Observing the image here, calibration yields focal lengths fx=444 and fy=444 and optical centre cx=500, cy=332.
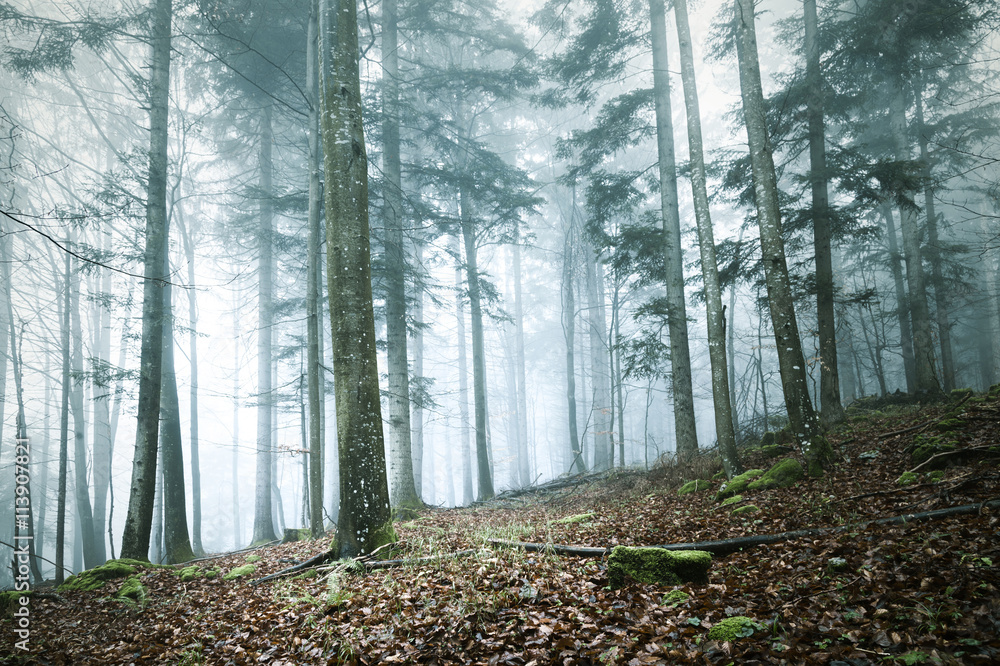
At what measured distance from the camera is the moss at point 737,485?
7.26 m

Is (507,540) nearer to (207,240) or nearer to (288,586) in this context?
(288,586)

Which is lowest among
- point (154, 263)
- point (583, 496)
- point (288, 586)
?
point (583, 496)

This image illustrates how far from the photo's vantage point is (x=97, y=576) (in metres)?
6.74

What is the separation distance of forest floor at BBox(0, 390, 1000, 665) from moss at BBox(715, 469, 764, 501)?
0.63 m

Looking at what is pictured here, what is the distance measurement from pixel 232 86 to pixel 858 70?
1825 cm

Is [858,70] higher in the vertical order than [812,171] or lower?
higher

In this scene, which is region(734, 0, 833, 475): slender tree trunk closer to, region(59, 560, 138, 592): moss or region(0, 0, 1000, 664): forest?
region(0, 0, 1000, 664): forest

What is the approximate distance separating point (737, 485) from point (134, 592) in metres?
9.03

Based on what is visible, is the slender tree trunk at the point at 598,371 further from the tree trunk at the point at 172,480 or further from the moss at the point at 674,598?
the moss at the point at 674,598

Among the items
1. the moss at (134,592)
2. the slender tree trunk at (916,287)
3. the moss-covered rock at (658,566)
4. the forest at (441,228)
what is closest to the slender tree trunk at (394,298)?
the forest at (441,228)

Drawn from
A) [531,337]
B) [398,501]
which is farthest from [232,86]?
[531,337]

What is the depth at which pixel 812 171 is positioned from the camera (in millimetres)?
10742

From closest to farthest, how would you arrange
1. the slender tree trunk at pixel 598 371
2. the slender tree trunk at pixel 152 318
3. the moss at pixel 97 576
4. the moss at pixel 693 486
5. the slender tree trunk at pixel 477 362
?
1. the moss at pixel 97 576
2. the slender tree trunk at pixel 152 318
3. the moss at pixel 693 486
4. the slender tree trunk at pixel 477 362
5. the slender tree trunk at pixel 598 371

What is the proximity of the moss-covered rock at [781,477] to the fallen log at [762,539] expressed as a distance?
2.57 meters
